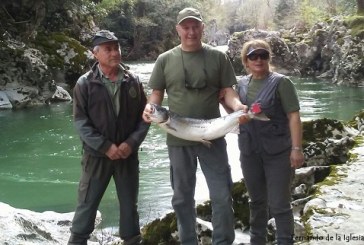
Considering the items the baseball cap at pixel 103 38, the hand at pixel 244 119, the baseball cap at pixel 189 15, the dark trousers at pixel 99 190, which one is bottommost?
the dark trousers at pixel 99 190

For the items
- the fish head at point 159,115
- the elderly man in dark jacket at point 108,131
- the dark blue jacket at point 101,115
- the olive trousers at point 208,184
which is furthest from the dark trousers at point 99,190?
the fish head at point 159,115

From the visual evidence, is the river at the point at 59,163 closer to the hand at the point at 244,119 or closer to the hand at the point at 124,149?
the hand at the point at 124,149

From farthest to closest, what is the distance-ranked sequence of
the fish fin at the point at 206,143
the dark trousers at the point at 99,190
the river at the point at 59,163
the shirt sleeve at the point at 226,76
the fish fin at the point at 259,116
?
the river at the point at 59,163
the dark trousers at the point at 99,190
the shirt sleeve at the point at 226,76
the fish fin at the point at 206,143
the fish fin at the point at 259,116

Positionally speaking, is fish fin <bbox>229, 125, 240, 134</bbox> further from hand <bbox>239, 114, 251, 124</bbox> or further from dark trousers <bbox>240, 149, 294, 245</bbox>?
dark trousers <bbox>240, 149, 294, 245</bbox>

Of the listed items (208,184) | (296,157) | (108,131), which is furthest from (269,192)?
(108,131)

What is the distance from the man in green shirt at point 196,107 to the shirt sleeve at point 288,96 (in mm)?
336

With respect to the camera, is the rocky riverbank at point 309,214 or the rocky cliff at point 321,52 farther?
the rocky cliff at point 321,52

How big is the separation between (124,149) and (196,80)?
0.78 m

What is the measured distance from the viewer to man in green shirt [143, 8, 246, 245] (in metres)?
3.49

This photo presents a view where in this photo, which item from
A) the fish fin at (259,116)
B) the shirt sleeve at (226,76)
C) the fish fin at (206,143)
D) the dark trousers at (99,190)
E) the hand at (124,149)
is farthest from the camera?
the dark trousers at (99,190)

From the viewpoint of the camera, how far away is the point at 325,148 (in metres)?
5.91

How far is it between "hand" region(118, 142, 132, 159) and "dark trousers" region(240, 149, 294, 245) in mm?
886

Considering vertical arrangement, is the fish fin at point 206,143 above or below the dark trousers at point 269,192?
above

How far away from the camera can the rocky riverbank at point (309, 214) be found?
11.8 feet
